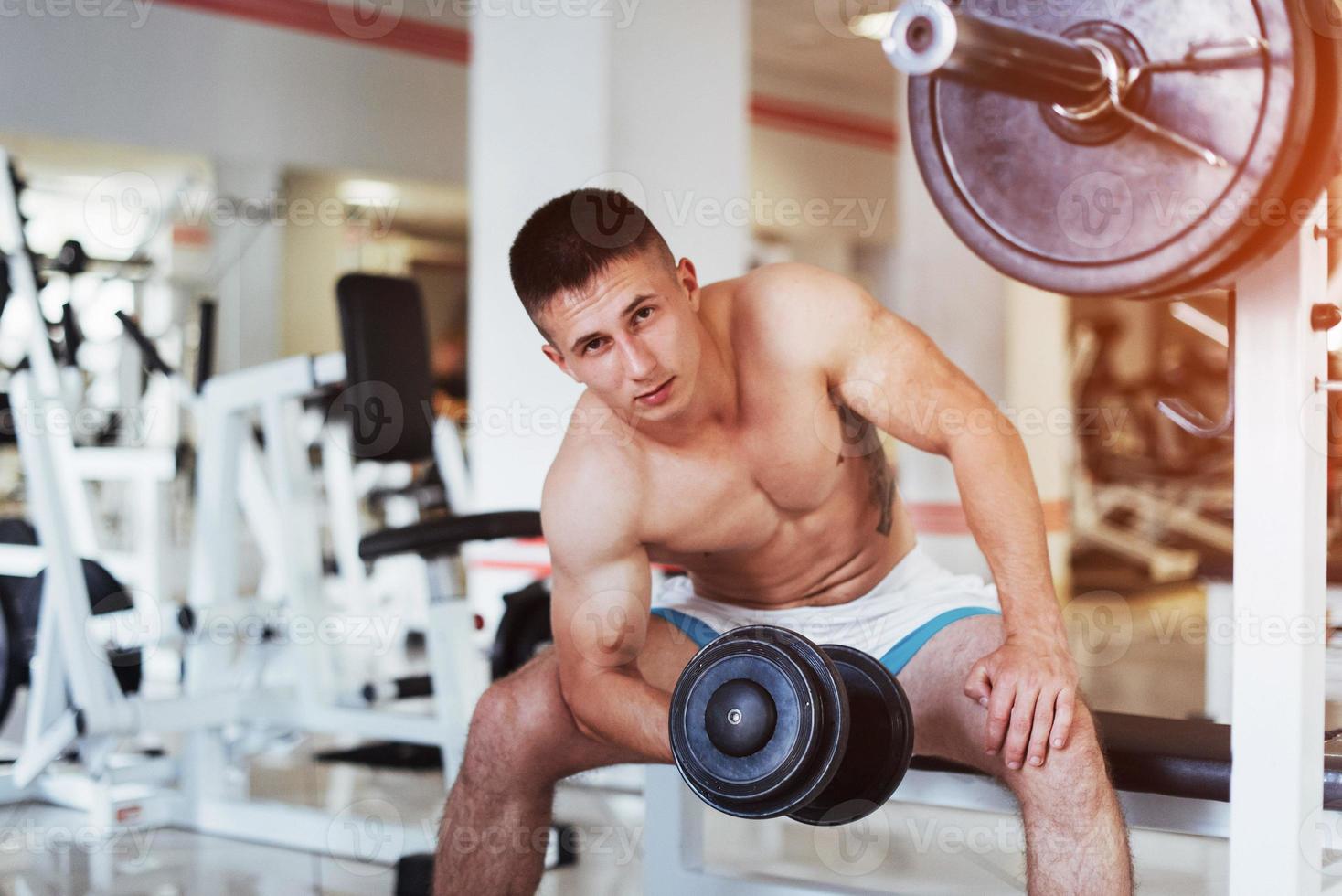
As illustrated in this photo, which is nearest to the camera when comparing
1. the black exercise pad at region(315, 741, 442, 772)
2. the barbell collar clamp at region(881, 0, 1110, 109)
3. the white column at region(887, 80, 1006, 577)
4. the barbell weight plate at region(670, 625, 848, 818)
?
the barbell collar clamp at region(881, 0, 1110, 109)

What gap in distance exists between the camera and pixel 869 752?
160 centimetres

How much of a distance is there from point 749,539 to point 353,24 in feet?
20.1

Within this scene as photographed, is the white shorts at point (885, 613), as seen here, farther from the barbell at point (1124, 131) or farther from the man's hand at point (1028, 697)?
the barbell at point (1124, 131)

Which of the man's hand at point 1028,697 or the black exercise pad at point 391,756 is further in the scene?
the black exercise pad at point 391,756

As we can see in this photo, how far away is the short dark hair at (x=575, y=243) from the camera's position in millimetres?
1645

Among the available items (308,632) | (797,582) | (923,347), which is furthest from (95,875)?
(923,347)

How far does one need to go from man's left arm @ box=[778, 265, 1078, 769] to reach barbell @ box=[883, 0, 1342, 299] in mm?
225

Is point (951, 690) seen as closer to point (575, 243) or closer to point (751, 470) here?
point (751, 470)

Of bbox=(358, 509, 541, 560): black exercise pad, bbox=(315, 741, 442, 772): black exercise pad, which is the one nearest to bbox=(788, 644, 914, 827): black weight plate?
bbox=(358, 509, 541, 560): black exercise pad

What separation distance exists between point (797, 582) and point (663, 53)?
2.20 metres

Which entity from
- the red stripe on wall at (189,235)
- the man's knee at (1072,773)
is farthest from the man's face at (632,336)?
the red stripe on wall at (189,235)

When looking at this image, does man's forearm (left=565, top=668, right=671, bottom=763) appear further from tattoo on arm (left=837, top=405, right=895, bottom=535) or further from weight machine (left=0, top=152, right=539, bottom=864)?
weight machine (left=0, top=152, right=539, bottom=864)

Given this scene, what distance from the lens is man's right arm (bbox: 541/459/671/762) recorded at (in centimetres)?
176

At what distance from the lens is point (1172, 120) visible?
1.44m
